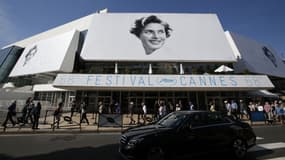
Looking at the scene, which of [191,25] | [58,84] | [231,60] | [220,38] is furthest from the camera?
[191,25]

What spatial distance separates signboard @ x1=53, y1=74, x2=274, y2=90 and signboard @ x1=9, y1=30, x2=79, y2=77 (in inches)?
350

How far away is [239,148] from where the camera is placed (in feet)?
17.7

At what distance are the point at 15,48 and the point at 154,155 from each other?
52.9 meters

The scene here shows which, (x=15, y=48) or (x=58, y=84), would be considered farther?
(x=15, y=48)

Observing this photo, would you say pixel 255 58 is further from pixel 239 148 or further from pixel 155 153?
pixel 155 153

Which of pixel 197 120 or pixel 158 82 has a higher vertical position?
pixel 158 82

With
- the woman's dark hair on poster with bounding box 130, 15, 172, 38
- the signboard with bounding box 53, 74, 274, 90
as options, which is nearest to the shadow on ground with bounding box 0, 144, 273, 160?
the signboard with bounding box 53, 74, 274, 90

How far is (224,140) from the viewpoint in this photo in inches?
204

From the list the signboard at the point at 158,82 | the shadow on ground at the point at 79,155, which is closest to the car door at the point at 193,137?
the shadow on ground at the point at 79,155

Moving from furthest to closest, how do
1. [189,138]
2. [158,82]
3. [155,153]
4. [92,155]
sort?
[158,82] < [92,155] < [189,138] < [155,153]

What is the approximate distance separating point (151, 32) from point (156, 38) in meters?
1.48

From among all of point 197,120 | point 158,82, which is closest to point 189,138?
point 197,120

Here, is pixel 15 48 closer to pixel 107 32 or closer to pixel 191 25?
pixel 107 32

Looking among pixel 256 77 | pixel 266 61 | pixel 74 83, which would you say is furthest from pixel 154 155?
pixel 266 61
